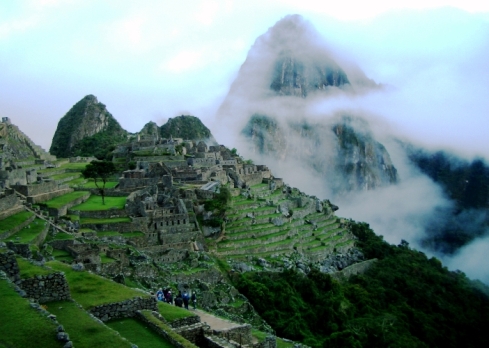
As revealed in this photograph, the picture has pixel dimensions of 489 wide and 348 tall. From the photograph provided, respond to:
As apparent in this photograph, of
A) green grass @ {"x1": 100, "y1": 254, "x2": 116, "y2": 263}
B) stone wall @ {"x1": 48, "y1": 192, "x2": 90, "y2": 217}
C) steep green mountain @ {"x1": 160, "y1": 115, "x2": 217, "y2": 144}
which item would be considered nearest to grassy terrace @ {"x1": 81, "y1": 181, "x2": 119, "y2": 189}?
stone wall @ {"x1": 48, "y1": 192, "x2": 90, "y2": 217}

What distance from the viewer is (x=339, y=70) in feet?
497

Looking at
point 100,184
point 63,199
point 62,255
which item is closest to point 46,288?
point 62,255

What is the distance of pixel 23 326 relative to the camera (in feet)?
26.0

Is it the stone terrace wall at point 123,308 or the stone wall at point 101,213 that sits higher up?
the stone wall at point 101,213

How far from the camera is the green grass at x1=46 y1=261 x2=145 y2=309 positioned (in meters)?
10.8

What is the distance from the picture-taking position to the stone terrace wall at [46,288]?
9883 millimetres

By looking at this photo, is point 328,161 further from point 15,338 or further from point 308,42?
point 15,338

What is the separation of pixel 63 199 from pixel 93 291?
75.4 feet

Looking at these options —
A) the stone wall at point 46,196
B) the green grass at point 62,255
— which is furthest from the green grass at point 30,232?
the stone wall at point 46,196

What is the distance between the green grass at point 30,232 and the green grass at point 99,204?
592 centimetres

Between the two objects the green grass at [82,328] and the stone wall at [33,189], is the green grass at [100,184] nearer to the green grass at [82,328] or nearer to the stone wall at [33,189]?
the stone wall at [33,189]

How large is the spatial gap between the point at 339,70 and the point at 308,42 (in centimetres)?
1175

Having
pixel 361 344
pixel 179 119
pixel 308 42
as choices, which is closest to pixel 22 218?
pixel 361 344

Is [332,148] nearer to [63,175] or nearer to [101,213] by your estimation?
[63,175]
